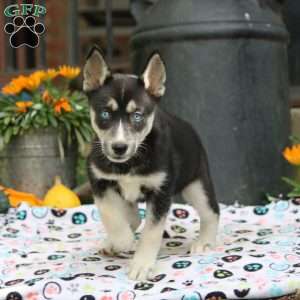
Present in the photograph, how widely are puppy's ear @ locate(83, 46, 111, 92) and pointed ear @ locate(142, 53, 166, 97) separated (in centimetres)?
18

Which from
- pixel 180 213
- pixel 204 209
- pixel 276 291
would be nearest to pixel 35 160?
pixel 180 213

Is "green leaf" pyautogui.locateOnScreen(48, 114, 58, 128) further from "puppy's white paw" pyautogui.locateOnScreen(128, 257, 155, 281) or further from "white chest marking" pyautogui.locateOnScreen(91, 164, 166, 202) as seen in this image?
"puppy's white paw" pyautogui.locateOnScreen(128, 257, 155, 281)

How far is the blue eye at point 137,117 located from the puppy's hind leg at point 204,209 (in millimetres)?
754

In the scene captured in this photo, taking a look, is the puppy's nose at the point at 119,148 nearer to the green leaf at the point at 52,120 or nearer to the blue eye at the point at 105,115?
the blue eye at the point at 105,115

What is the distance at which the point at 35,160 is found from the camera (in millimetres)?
5320

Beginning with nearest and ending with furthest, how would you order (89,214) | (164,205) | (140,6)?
(164,205) < (89,214) < (140,6)

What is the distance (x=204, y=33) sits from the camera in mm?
5086

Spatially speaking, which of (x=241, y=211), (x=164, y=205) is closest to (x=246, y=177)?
(x=241, y=211)

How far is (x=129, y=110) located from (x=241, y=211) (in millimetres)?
1996

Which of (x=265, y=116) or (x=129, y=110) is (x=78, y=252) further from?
(x=265, y=116)

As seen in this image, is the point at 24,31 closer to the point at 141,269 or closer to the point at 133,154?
the point at 133,154

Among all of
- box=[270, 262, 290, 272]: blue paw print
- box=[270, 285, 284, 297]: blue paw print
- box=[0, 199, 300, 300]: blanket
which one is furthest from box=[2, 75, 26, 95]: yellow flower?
box=[270, 285, 284, 297]: blue paw print

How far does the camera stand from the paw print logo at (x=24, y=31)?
473cm

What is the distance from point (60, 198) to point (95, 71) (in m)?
1.89
